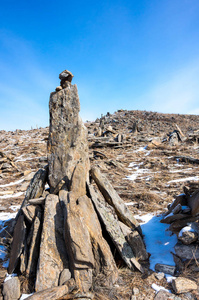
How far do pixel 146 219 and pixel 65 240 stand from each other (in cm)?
289

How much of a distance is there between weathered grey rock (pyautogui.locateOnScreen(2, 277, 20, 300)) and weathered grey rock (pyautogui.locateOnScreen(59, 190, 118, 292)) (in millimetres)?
1013

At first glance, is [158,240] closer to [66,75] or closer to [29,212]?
[29,212]

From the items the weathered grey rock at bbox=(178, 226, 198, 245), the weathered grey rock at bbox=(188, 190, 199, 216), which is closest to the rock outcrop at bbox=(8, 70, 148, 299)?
the weathered grey rock at bbox=(178, 226, 198, 245)

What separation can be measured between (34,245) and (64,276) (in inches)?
34.8

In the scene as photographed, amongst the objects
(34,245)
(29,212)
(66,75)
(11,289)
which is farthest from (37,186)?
(66,75)

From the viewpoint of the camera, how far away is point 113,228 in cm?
383

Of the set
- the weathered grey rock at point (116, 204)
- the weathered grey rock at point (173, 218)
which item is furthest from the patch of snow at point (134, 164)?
the weathered grey rock at point (116, 204)

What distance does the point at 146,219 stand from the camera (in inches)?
206

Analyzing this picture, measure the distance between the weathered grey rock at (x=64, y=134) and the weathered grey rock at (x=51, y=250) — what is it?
0.99 meters

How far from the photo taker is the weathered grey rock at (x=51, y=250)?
3014 mm

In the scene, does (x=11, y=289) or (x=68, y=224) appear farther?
(x=68, y=224)

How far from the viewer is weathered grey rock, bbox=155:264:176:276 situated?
3.35m

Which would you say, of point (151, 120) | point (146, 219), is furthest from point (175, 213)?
point (151, 120)

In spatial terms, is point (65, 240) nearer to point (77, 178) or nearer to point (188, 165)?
point (77, 178)
